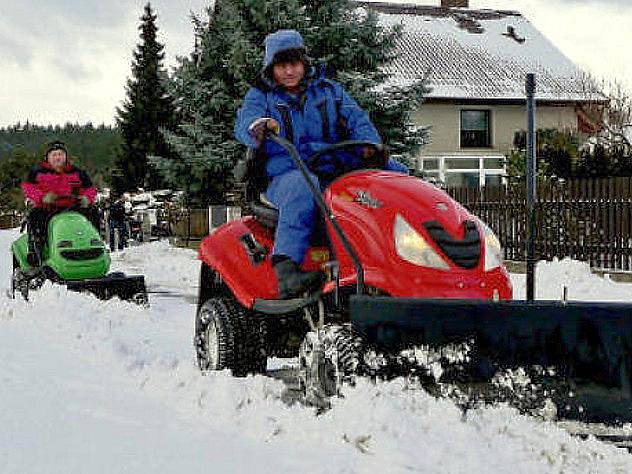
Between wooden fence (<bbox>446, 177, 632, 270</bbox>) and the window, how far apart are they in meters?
20.3

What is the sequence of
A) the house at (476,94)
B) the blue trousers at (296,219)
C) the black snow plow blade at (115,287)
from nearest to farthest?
the blue trousers at (296,219), the black snow plow blade at (115,287), the house at (476,94)

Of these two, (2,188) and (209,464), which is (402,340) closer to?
(209,464)

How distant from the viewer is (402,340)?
4242 millimetres

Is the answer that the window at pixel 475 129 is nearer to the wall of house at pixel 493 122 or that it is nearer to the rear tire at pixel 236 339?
the wall of house at pixel 493 122

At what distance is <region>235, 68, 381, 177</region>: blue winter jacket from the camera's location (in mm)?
5645

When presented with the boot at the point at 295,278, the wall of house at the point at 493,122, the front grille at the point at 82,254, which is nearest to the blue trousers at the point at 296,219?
the boot at the point at 295,278

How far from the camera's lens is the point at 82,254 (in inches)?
418

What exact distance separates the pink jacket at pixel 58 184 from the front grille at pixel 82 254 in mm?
697

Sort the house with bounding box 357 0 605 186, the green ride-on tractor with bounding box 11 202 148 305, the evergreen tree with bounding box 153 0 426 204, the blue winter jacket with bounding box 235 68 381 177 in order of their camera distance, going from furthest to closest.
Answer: the house with bounding box 357 0 605 186 → the evergreen tree with bounding box 153 0 426 204 → the green ride-on tractor with bounding box 11 202 148 305 → the blue winter jacket with bounding box 235 68 381 177

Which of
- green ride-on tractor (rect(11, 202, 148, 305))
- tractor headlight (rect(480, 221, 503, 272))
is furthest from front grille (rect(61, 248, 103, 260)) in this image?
tractor headlight (rect(480, 221, 503, 272))

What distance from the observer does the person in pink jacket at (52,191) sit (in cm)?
1091

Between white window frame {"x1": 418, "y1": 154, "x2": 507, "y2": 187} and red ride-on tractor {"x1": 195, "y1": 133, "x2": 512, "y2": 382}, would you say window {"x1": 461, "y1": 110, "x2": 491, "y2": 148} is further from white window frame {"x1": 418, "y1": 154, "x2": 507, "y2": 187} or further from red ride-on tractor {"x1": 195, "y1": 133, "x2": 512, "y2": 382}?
red ride-on tractor {"x1": 195, "y1": 133, "x2": 512, "y2": 382}

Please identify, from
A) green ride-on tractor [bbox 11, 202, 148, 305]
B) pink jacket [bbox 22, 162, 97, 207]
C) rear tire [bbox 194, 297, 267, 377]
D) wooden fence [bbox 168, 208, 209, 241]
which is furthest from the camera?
wooden fence [bbox 168, 208, 209, 241]

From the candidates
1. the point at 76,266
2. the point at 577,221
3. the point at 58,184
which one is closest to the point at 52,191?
the point at 58,184
